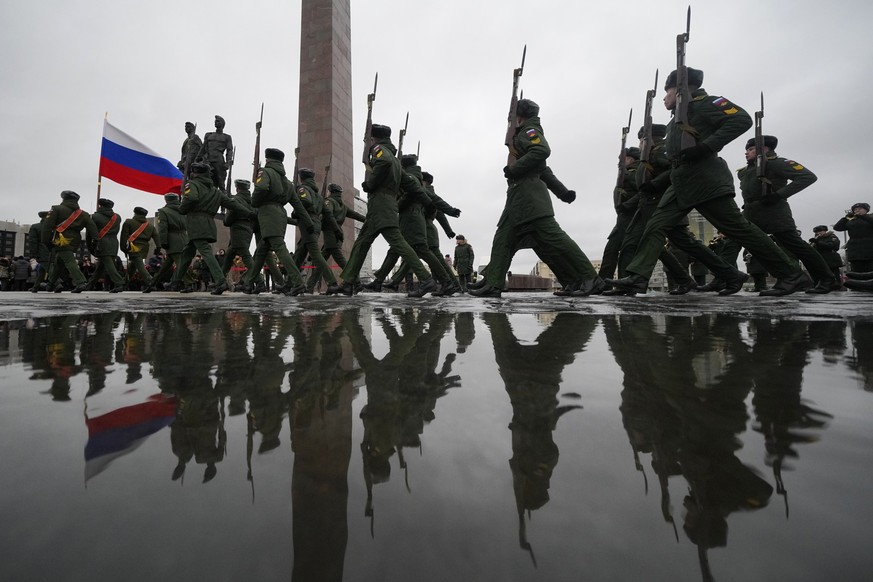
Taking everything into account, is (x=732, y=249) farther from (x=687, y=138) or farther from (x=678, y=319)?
(x=678, y=319)

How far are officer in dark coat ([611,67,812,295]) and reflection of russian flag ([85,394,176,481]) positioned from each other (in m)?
3.86

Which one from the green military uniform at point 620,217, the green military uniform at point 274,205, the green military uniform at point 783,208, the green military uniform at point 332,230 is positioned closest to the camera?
the green military uniform at point 783,208

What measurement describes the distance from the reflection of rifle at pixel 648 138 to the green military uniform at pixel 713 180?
106 centimetres

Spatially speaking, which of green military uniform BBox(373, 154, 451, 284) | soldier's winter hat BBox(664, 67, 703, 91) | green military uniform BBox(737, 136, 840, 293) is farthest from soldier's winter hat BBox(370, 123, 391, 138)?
green military uniform BBox(737, 136, 840, 293)

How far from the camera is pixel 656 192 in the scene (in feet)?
15.8

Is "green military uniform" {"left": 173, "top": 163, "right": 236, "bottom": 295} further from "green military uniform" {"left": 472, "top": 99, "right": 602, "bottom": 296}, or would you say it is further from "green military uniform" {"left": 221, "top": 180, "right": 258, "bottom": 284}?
"green military uniform" {"left": 472, "top": 99, "right": 602, "bottom": 296}

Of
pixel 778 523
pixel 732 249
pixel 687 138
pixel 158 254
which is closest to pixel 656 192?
pixel 687 138

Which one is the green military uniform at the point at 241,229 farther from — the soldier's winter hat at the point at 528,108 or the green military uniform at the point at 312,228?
the soldier's winter hat at the point at 528,108

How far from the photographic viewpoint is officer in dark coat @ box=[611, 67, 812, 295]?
3479 millimetres

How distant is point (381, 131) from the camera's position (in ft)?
17.5

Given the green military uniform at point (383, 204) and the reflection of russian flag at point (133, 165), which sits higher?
the reflection of russian flag at point (133, 165)

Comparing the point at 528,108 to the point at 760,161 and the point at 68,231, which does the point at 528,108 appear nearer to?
the point at 760,161

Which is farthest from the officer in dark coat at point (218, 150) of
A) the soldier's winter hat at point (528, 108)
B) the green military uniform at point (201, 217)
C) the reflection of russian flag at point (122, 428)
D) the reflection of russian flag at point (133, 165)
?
the reflection of russian flag at point (122, 428)

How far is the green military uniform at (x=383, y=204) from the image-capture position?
512cm
